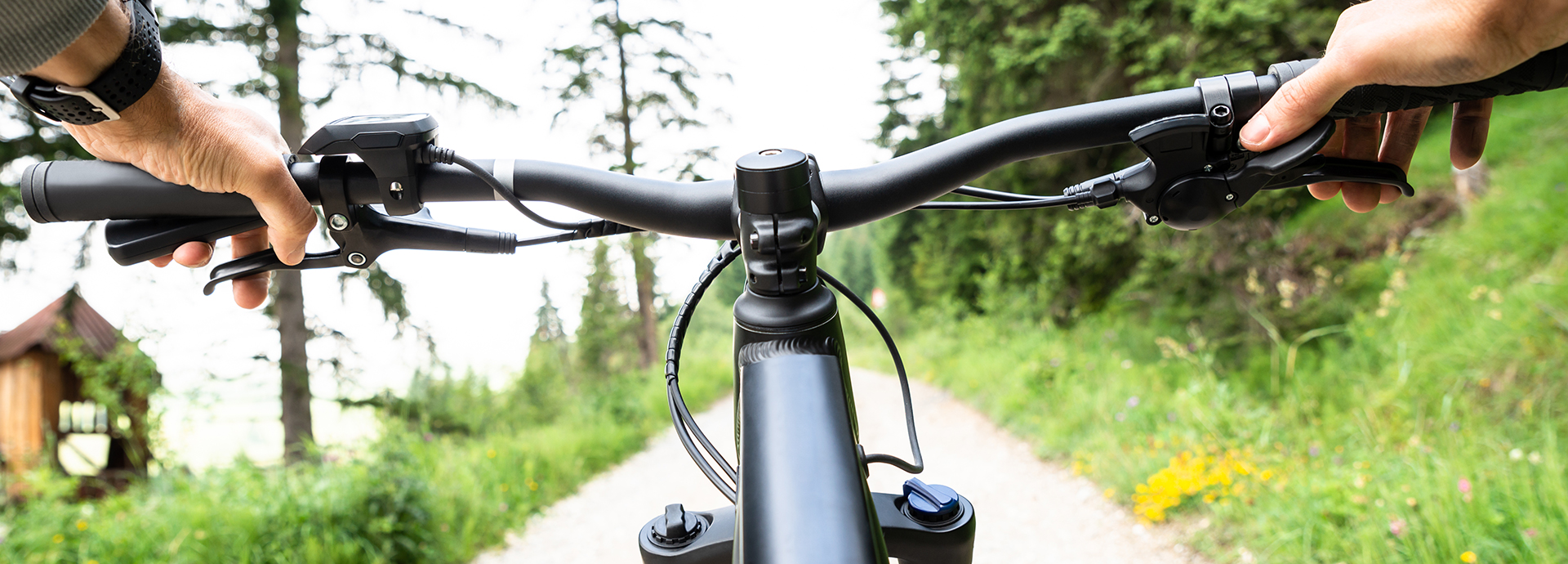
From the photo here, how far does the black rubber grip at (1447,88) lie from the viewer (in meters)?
0.93

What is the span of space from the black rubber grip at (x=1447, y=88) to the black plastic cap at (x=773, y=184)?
62cm

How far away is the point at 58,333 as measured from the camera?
6.84 m

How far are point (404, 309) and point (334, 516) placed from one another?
4.23 metres

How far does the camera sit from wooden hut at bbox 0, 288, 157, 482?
6.51m

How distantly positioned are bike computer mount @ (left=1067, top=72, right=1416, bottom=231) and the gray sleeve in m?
1.27

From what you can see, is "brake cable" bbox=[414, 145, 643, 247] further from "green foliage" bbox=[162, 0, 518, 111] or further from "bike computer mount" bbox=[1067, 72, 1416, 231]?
"green foliage" bbox=[162, 0, 518, 111]

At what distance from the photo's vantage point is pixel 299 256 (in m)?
1.13

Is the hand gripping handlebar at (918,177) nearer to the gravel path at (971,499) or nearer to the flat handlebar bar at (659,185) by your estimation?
the flat handlebar bar at (659,185)

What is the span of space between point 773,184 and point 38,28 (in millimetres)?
818

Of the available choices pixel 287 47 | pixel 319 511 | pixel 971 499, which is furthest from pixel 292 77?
pixel 971 499

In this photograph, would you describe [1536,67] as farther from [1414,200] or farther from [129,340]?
[129,340]

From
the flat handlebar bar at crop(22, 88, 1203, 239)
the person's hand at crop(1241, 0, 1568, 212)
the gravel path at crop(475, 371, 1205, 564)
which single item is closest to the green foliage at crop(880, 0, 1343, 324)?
the gravel path at crop(475, 371, 1205, 564)

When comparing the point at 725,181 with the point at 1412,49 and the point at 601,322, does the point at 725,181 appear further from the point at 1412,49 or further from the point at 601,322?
the point at 601,322

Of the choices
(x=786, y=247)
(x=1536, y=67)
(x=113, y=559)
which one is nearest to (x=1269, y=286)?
(x=1536, y=67)
